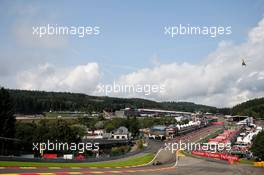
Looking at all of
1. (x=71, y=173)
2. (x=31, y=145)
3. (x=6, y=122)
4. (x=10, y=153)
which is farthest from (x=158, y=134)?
(x=71, y=173)

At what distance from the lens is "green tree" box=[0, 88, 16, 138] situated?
66.9 m

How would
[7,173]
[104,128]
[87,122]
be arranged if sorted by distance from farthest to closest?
[87,122] < [104,128] < [7,173]

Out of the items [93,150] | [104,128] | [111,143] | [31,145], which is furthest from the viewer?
[104,128]

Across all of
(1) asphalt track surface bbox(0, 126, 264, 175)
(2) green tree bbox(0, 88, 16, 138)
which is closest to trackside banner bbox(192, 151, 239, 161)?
(1) asphalt track surface bbox(0, 126, 264, 175)

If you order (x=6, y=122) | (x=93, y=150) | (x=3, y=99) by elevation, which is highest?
(x=3, y=99)

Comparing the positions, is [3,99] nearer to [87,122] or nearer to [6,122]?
[6,122]

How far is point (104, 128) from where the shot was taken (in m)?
167

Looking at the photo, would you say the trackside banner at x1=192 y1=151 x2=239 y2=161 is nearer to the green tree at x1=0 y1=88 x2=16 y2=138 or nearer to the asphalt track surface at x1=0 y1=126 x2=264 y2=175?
the asphalt track surface at x1=0 y1=126 x2=264 y2=175

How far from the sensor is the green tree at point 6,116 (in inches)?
2635

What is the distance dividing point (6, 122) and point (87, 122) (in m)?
113

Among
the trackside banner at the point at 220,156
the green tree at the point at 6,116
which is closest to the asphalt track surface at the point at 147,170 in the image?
the trackside banner at the point at 220,156

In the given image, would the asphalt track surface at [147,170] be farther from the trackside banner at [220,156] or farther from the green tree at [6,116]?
the green tree at [6,116]

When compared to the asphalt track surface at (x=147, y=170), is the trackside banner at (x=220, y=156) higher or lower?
lower

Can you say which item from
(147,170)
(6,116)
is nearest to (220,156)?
(147,170)
